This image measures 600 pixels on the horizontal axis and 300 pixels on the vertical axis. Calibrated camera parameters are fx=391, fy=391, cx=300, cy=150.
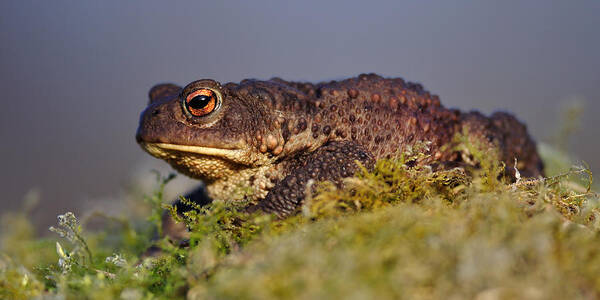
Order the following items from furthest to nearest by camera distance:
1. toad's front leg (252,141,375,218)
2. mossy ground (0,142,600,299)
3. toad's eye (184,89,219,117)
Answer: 1. toad's eye (184,89,219,117)
2. toad's front leg (252,141,375,218)
3. mossy ground (0,142,600,299)

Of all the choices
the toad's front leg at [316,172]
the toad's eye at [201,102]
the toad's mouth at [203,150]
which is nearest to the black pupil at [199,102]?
the toad's eye at [201,102]

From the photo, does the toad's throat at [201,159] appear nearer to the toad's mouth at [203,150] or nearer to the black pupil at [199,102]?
the toad's mouth at [203,150]

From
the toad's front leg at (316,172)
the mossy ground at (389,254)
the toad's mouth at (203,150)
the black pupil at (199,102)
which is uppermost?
the black pupil at (199,102)

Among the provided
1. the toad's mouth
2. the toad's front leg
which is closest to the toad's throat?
the toad's mouth

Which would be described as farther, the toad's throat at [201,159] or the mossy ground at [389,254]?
the toad's throat at [201,159]

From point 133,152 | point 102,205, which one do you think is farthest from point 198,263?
point 133,152

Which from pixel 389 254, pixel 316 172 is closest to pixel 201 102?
pixel 316 172

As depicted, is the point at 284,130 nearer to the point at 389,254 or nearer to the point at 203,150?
the point at 203,150

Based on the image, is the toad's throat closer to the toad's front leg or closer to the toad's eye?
the toad's eye
